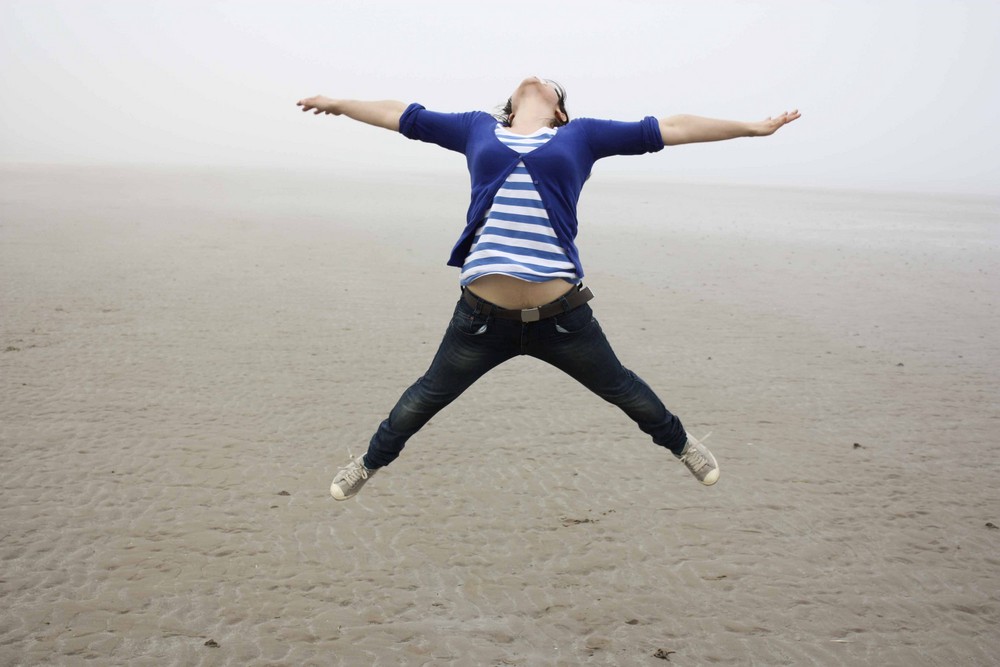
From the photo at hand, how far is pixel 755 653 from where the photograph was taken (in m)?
4.16

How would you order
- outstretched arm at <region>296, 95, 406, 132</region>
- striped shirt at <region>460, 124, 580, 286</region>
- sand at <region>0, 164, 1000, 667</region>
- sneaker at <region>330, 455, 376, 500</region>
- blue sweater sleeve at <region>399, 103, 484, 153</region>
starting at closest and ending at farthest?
striped shirt at <region>460, 124, 580, 286</region>, blue sweater sleeve at <region>399, 103, 484, 153</region>, outstretched arm at <region>296, 95, 406, 132</region>, sand at <region>0, 164, 1000, 667</region>, sneaker at <region>330, 455, 376, 500</region>

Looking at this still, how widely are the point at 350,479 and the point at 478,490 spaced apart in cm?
164

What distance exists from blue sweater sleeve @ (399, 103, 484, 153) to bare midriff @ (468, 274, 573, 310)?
64cm

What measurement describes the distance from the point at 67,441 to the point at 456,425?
2860 mm

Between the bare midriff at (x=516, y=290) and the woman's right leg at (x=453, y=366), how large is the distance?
0.09 meters

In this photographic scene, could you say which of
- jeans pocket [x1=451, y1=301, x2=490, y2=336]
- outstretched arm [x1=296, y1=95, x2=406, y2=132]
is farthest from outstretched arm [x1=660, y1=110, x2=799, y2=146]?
outstretched arm [x1=296, y1=95, x2=406, y2=132]

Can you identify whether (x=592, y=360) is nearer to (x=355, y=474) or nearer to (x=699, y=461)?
(x=699, y=461)

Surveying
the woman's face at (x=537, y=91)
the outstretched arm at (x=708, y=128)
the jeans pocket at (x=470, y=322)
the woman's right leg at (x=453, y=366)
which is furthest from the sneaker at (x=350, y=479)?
the outstretched arm at (x=708, y=128)

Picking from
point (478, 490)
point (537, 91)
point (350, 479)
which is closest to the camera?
point (537, 91)

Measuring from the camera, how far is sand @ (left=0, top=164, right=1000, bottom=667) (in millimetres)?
4266

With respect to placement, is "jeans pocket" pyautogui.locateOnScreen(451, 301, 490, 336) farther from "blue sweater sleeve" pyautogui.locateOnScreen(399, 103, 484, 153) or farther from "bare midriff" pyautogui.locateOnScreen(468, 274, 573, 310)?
"blue sweater sleeve" pyautogui.locateOnScreen(399, 103, 484, 153)

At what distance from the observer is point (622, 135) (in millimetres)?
3768

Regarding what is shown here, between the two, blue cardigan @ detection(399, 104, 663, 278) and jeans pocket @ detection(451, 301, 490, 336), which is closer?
blue cardigan @ detection(399, 104, 663, 278)

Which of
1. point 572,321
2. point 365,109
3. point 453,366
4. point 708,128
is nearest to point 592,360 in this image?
point 572,321
